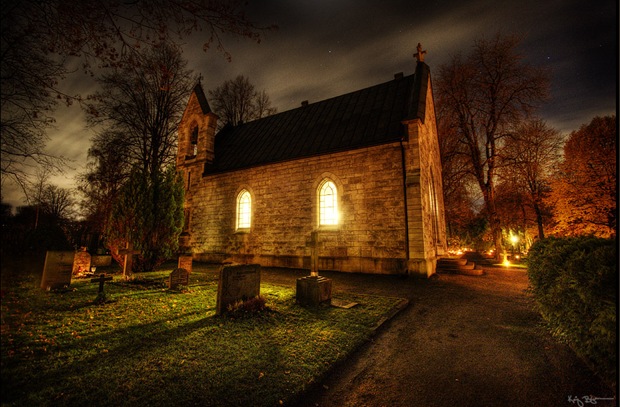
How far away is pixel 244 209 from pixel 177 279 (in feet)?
26.4

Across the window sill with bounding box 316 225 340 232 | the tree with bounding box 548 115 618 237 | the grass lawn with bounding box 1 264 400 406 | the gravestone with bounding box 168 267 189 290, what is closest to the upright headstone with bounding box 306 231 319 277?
the grass lawn with bounding box 1 264 400 406

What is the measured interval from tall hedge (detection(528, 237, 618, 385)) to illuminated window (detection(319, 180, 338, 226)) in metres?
8.68

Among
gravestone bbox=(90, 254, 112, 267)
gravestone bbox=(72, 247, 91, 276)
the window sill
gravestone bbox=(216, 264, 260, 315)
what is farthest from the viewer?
gravestone bbox=(90, 254, 112, 267)

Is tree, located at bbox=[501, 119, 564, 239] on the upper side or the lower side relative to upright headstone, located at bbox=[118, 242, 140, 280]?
upper

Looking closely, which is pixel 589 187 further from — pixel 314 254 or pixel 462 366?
pixel 462 366

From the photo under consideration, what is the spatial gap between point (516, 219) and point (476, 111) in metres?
13.9

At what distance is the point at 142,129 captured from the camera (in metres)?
18.8

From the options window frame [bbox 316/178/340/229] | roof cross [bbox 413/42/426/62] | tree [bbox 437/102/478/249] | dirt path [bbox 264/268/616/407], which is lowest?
dirt path [bbox 264/268/616/407]

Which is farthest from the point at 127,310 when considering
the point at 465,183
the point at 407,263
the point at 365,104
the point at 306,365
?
the point at 465,183

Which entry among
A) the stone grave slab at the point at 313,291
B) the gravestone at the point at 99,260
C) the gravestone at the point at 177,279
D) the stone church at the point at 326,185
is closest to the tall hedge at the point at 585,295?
the stone grave slab at the point at 313,291

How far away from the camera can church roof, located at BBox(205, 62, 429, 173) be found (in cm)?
1257

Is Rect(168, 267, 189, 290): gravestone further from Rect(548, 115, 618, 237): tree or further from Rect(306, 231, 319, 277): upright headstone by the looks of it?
Rect(548, 115, 618, 237): tree

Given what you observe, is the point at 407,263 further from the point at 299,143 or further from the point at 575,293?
the point at 299,143

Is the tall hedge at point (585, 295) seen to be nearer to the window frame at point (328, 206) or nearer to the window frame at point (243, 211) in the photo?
the window frame at point (328, 206)
